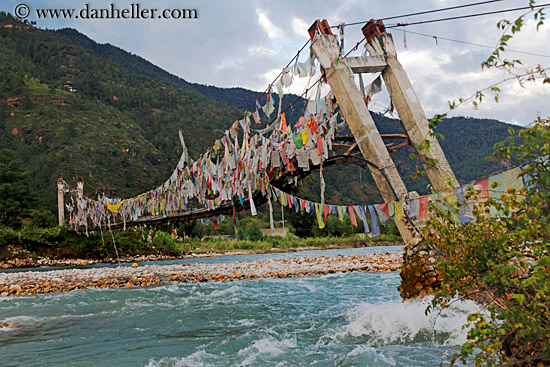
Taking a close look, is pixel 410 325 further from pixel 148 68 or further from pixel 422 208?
pixel 148 68

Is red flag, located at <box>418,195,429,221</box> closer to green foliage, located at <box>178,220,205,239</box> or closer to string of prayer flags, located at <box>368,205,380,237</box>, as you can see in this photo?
string of prayer flags, located at <box>368,205,380,237</box>

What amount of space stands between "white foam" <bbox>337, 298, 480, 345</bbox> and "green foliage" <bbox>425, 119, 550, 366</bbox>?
106 inches

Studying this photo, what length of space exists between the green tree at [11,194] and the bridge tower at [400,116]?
30755 millimetres

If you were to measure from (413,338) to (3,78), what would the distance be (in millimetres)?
71505

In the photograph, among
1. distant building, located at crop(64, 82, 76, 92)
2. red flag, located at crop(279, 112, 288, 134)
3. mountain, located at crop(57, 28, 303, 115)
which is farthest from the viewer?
mountain, located at crop(57, 28, 303, 115)

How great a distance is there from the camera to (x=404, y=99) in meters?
6.04

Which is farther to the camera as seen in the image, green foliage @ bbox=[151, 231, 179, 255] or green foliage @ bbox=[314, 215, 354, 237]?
green foliage @ bbox=[314, 215, 354, 237]

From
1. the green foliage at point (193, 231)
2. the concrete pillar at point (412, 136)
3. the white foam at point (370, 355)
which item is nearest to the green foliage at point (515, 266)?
the white foam at point (370, 355)

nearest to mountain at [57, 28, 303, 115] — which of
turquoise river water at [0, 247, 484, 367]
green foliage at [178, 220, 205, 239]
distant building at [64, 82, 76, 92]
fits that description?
distant building at [64, 82, 76, 92]

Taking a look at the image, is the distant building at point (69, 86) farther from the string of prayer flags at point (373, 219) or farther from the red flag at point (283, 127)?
the string of prayer flags at point (373, 219)

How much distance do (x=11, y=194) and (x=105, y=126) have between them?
26871mm

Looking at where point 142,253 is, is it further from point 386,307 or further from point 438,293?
point 438,293

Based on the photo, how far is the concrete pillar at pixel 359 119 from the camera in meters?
5.58

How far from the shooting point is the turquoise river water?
486 cm
